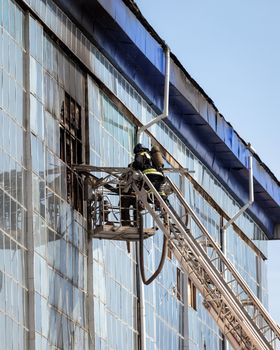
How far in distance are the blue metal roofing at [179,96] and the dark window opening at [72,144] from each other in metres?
2.59

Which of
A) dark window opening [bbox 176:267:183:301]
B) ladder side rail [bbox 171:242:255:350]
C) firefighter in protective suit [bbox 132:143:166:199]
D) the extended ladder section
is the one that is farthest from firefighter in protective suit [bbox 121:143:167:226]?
dark window opening [bbox 176:267:183:301]

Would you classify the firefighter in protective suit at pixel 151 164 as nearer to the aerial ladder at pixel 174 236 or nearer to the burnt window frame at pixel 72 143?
the aerial ladder at pixel 174 236

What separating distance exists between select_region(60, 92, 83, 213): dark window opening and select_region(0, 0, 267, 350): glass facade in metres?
0.03

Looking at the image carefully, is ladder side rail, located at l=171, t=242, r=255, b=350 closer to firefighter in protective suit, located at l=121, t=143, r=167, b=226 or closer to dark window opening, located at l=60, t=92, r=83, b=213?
firefighter in protective suit, located at l=121, t=143, r=167, b=226

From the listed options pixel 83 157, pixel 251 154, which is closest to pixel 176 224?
pixel 83 157

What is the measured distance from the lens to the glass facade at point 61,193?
1882 inches

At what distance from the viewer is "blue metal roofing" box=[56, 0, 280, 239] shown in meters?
55.5

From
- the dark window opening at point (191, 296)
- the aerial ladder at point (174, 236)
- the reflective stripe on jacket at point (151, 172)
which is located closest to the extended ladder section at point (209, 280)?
the aerial ladder at point (174, 236)

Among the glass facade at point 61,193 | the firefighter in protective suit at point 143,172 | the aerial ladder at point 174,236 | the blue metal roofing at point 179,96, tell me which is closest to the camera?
the glass facade at point 61,193

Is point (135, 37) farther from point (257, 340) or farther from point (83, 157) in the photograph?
point (257, 340)

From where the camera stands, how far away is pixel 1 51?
47.9m

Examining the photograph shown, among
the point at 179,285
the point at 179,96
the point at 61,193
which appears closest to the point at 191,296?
the point at 179,285

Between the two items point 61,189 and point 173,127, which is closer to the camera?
point 61,189

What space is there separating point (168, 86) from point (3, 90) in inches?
535
